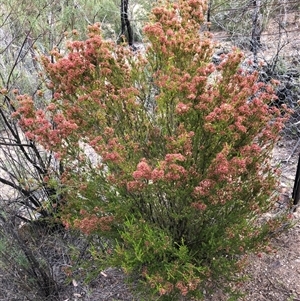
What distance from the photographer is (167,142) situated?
Answer: 2391mm

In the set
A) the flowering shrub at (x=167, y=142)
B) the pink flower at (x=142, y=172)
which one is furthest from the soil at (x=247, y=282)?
the pink flower at (x=142, y=172)

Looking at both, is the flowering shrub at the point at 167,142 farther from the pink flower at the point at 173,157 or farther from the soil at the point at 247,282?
the soil at the point at 247,282

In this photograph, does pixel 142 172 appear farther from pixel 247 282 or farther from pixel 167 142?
pixel 247 282

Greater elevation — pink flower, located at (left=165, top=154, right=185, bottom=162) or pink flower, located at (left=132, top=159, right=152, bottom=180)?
pink flower, located at (left=165, top=154, right=185, bottom=162)

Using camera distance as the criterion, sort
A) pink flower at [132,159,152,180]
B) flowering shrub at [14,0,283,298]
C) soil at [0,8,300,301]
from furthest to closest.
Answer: soil at [0,8,300,301] → flowering shrub at [14,0,283,298] → pink flower at [132,159,152,180]

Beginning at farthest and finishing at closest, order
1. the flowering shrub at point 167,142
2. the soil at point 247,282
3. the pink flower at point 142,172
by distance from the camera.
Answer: the soil at point 247,282, the flowering shrub at point 167,142, the pink flower at point 142,172

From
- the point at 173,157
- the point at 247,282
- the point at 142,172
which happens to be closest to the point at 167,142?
the point at 173,157

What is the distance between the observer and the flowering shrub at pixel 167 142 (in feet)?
7.14

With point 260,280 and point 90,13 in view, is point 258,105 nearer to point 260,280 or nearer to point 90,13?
point 260,280

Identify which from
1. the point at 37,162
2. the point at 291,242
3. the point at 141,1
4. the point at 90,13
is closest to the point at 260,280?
the point at 291,242

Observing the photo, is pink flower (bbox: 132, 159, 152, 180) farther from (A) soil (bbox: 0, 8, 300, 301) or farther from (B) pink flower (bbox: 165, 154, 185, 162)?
(A) soil (bbox: 0, 8, 300, 301)

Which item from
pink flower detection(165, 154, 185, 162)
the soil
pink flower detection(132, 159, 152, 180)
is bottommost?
the soil

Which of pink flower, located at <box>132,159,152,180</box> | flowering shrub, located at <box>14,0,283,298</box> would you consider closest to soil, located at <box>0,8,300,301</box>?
flowering shrub, located at <box>14,0,283,298</box>

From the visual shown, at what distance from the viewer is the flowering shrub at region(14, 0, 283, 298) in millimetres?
2178
